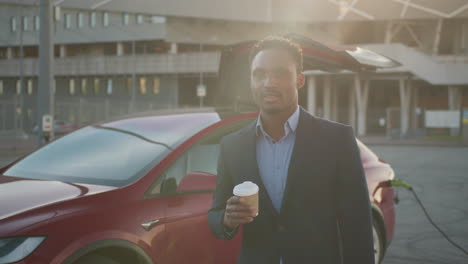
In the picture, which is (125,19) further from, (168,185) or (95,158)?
(168,185)

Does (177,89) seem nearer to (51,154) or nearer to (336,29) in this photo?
(336,29)

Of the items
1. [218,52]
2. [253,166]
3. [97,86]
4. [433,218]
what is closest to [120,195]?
[253,166]

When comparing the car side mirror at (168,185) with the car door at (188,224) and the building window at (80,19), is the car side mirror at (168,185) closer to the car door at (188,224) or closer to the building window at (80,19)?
the car door at (188,224)

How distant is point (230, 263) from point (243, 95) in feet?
7.97

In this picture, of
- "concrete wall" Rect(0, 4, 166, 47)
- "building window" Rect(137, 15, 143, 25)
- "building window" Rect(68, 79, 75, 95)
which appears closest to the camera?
"concrete wall" Rect(0, 4, 166, 47)

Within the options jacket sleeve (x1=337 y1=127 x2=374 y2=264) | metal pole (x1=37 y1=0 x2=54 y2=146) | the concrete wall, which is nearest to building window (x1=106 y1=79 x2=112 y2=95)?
the concrete wall

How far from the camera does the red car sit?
308cm

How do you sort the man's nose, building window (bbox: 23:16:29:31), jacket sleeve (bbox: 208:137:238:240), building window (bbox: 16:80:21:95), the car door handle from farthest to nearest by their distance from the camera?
building window (bbox: 16:80:21:95) → building window (bbox: 23:16:29:31) → the car door handle → jacket sleeve (bbox: 208:137:238:240) → the man's nose

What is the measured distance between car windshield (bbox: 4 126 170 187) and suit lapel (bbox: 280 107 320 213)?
1.66 meters

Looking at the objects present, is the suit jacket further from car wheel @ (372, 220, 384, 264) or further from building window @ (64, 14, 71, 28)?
building window @ (64, 14, 71, 28)

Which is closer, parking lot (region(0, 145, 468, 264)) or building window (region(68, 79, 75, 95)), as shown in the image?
parking lot (region(0, 145, 468, 264))

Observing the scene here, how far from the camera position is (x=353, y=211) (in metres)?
2.36

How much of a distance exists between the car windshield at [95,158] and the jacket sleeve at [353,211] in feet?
5.82

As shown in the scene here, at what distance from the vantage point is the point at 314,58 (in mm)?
5160
